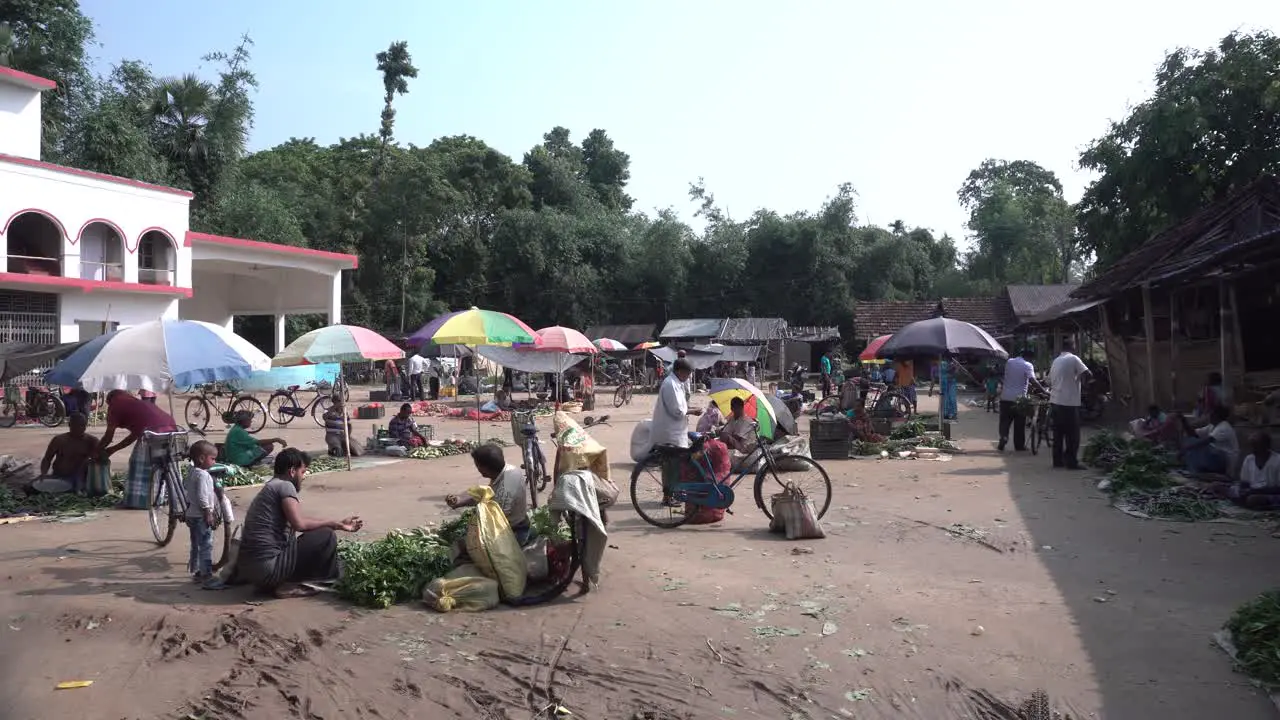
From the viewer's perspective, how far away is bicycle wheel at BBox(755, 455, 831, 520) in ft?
28.4

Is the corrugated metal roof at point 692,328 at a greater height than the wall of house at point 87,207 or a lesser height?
lesser

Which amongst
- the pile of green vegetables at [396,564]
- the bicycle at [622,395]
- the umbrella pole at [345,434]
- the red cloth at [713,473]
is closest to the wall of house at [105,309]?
the bicycle at [622,395]

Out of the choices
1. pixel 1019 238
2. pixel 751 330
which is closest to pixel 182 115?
pixel 751 330

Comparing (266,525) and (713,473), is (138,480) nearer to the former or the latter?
(266,525)

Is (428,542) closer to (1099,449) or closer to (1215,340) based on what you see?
(1099,449)

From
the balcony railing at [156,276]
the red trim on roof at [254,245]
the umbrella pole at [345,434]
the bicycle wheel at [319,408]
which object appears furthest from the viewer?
the red trim on roof at [254,245]

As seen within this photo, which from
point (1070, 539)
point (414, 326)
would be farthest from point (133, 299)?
point (1070, 539)

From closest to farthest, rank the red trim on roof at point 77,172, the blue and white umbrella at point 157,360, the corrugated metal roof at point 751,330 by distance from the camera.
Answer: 1. the blue and white umbrella at point 157,360
2. the red trim on roof at point 77,172
3. the corrugated metal roof at point 751,330

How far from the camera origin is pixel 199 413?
2019 centimetres

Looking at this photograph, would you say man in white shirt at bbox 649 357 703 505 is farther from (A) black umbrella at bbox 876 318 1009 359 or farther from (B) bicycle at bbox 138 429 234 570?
(A) black umbrella at bbox 876 318 1009 359

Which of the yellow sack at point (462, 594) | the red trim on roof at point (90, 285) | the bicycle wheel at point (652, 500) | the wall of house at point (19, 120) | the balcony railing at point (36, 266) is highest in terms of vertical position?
the wall of house at point (19, 120)

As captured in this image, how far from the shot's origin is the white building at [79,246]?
24.8 m

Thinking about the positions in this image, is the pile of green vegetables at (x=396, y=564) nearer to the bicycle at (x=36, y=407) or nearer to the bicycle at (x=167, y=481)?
the bicycle at (x=167, y=481)

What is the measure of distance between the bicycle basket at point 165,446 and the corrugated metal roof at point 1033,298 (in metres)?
36.7
